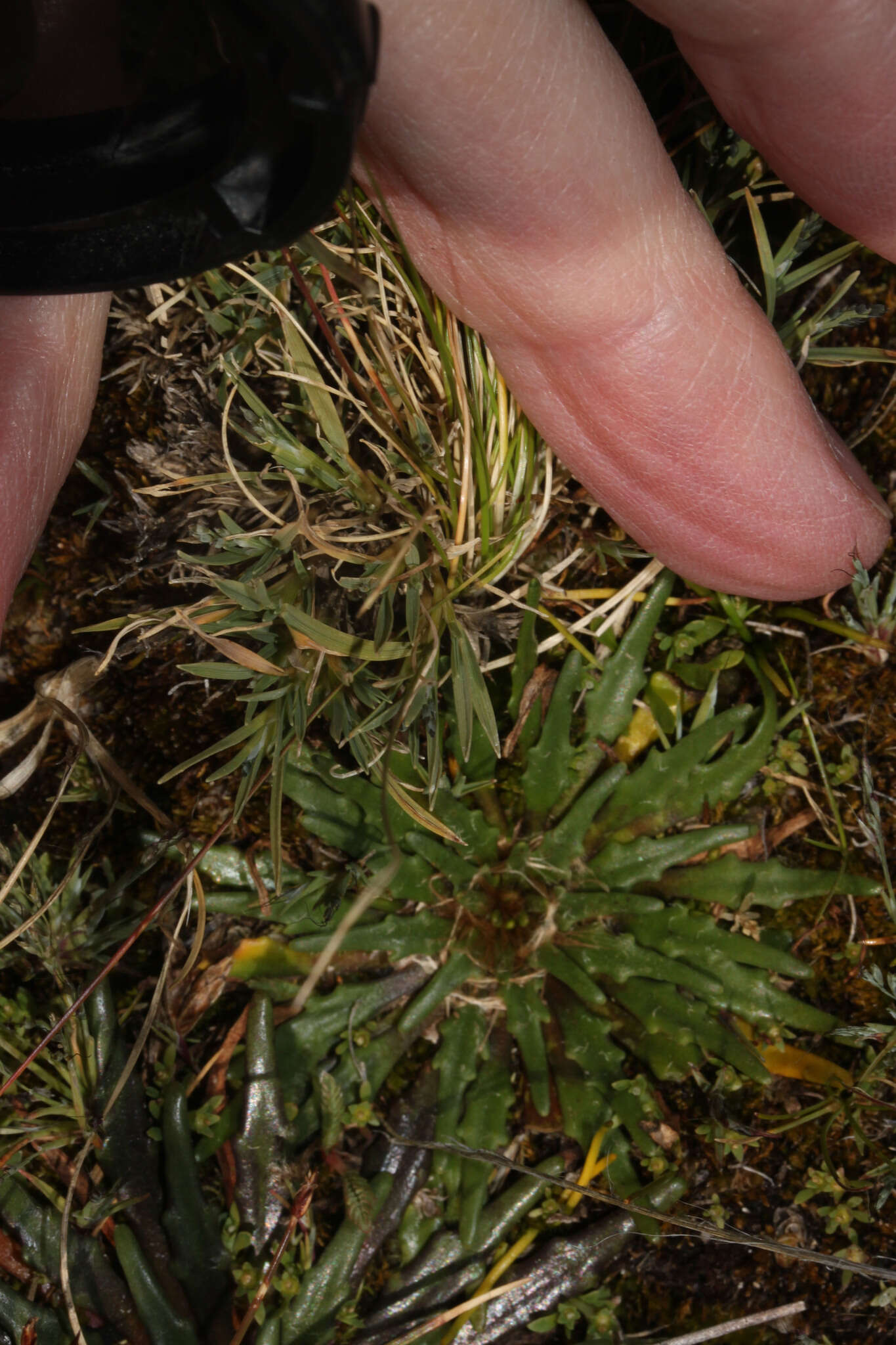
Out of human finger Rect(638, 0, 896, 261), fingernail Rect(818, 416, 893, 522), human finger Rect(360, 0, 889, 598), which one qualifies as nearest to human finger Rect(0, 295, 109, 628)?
human finger Rect(360, 0, 889, 598)

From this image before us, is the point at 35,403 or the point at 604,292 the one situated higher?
the point at 604,292

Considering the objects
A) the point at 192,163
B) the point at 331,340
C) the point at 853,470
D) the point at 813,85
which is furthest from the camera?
the point at 853,470

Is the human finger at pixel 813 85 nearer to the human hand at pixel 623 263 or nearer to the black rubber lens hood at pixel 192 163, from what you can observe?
the human hand at pixel 623 263

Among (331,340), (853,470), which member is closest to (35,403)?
(331,340)

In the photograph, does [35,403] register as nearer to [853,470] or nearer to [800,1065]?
[853,470]

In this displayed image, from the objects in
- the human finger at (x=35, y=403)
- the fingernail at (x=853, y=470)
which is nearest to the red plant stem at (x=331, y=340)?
the human finger at (x=35, y=403)

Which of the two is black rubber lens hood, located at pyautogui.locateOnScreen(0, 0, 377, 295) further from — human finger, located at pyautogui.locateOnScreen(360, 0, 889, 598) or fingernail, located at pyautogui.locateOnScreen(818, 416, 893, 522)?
fingernail, located at pyautogui.locateOnScreen(818, 416, 893, 522)

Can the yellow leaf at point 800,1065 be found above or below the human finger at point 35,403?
below

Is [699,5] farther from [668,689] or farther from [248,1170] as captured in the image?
[248,1170]
